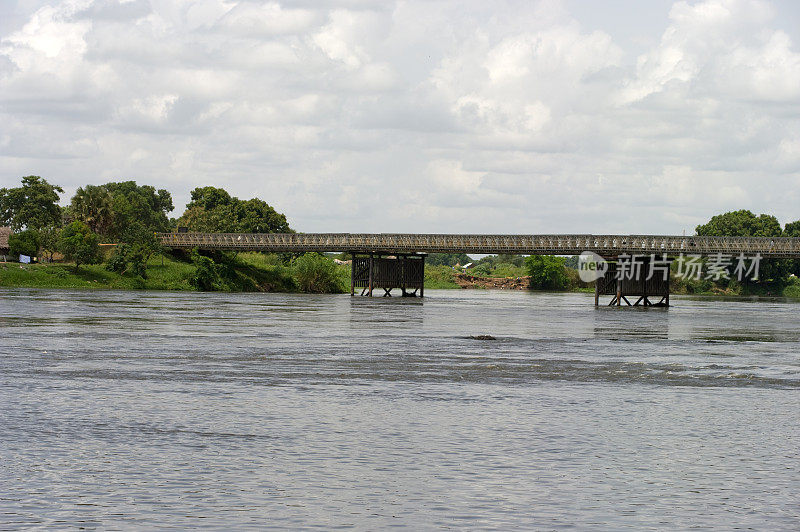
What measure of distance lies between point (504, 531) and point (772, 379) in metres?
19.6

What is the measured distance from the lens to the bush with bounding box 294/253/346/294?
135 meters

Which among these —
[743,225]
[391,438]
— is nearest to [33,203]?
[743,225]

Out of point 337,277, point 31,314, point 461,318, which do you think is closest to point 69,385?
point 31,314

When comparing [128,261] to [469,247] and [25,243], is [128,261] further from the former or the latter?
[469,247]

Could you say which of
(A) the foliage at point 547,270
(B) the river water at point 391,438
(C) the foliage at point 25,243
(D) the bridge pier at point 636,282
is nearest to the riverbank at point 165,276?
(C) the foliage at point 25,243

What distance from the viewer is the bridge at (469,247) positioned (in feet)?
350

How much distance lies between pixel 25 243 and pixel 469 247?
55224 mm

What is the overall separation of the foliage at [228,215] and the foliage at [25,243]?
32.9m

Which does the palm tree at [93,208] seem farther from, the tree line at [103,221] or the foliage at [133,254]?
the foliage at [133,254]

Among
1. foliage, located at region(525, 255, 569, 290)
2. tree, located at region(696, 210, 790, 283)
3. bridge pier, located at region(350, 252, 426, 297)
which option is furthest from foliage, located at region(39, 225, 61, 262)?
tree, located at region(696, 210, 790, 283)

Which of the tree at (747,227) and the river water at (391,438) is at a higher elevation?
the tree at (747,227)

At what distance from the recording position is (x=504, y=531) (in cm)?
1216

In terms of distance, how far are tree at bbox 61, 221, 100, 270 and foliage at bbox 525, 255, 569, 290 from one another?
3798 inches

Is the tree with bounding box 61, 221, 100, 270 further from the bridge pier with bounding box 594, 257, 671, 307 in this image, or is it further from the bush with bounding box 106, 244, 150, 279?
the bridge pier with bounding box 594, 257, 671, 307
